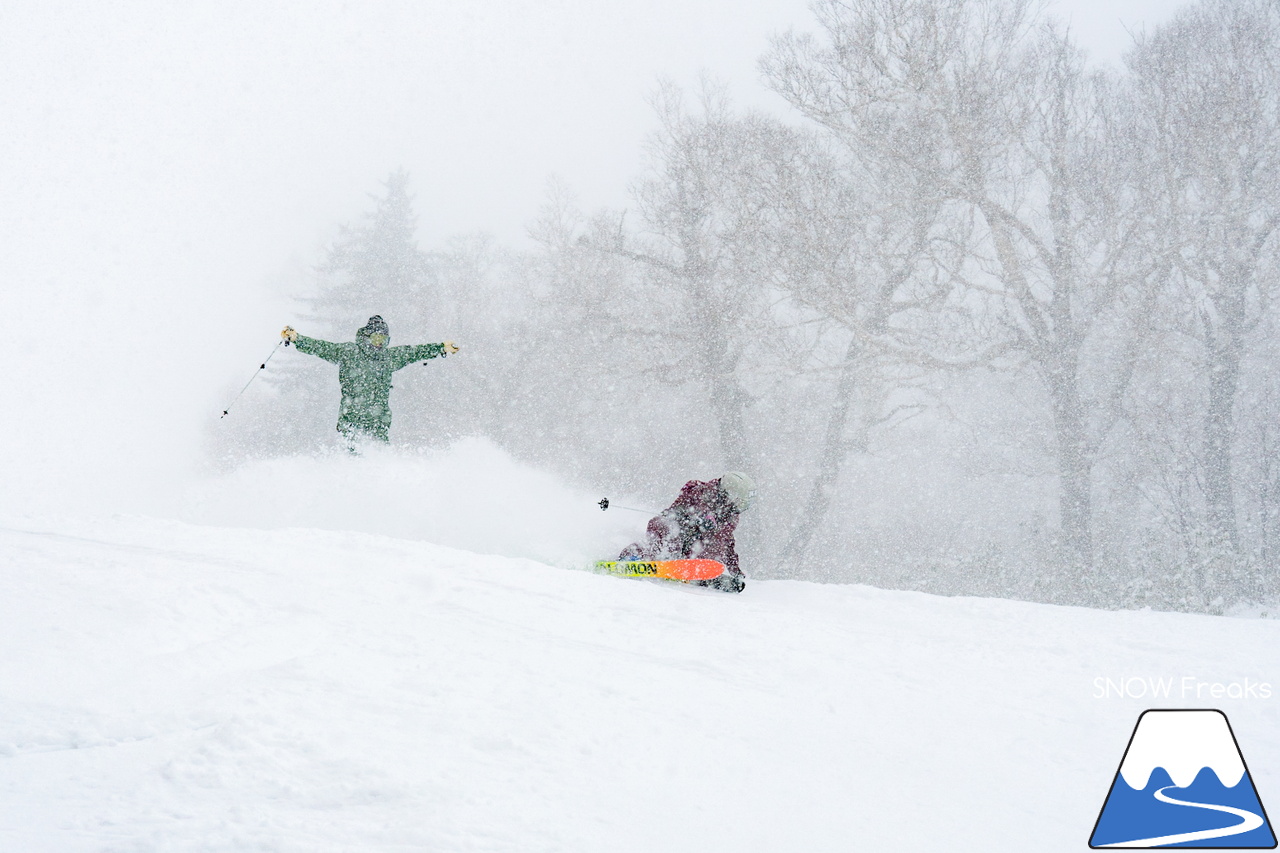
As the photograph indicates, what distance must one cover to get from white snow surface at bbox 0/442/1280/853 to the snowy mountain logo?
89 millimetres

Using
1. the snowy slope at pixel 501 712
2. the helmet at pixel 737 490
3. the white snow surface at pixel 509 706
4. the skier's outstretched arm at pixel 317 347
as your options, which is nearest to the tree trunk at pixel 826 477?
the helmet at pixel 737 490

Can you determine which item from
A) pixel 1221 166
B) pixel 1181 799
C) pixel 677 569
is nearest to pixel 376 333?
pixel 677 569

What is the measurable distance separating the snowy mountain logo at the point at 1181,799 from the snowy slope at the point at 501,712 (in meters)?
0.09

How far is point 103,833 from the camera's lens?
2.13 m

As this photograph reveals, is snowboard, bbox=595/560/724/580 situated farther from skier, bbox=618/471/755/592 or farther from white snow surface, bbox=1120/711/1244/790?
white snow surface, bbox=1120/711/1244/790

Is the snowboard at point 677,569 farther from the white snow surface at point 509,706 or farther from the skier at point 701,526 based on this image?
the white snow surface at point 509,706

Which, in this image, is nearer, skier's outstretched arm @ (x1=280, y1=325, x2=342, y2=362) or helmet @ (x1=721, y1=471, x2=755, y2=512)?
helmet @ (x1=721, y1=471, x2=755, y2=512)

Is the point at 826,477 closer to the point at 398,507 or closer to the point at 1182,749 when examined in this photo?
the point at 398,507

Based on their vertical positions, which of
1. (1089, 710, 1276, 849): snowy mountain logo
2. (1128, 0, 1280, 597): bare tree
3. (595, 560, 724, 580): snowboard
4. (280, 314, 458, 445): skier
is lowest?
(1089, 710, 1276, 849): snowy mountain logo

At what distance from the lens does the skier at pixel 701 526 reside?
26.9 feet

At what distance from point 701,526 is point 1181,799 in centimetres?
536

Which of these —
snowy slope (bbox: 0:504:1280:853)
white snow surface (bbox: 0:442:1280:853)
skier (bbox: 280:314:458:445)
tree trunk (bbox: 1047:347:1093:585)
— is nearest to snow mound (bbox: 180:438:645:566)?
skier (bbox: 280:314:458:445)

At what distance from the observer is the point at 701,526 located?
8.25m

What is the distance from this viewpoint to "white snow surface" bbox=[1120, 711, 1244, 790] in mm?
3357
